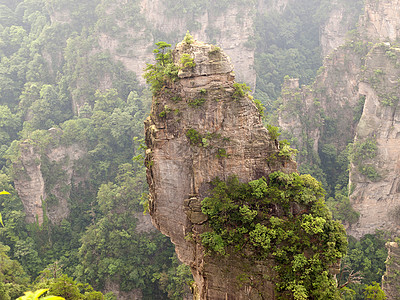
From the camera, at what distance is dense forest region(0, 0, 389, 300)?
28.8 m

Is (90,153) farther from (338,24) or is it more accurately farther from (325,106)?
(338,24)

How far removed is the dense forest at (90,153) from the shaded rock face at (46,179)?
101 millimetres

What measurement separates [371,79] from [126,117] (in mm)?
24337

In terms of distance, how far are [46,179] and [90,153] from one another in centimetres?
559

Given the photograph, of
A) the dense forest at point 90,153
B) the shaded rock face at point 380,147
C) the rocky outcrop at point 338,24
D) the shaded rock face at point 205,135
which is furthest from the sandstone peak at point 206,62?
the rocky outcrop at point 338,24

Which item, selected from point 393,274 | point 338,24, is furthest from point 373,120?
point 338,24

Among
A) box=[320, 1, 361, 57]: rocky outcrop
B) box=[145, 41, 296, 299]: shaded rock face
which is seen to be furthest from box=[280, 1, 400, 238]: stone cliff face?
box=[145, 41, 296, 299]: shaded rock face

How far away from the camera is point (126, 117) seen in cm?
3978

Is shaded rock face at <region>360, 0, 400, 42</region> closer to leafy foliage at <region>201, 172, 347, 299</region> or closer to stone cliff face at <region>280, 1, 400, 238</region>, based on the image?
stone cliff face at <region>280, 1, 400, 238</region>

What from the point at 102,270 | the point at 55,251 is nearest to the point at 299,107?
the point at 102,270

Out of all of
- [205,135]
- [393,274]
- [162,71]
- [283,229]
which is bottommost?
[393,274]

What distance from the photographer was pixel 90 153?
38.1 metres

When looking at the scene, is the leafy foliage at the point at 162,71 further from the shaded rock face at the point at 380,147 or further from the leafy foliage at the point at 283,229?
the shaded rock face at the point at 380,147

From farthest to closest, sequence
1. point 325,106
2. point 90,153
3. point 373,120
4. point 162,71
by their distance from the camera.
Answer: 1. point 325,106
2. point 90,153
3. point 373,120
4. point 162,71
